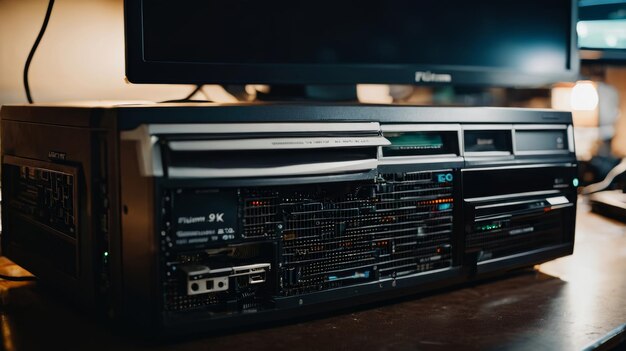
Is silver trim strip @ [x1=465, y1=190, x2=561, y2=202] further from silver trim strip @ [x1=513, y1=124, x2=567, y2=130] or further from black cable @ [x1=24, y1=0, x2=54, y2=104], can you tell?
black cable @ [x1=24, y1=0, x2=54, y2=104]

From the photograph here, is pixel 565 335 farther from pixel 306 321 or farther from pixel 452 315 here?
pixel 306 321

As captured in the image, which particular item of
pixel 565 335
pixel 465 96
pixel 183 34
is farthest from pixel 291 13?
pixel 465 96

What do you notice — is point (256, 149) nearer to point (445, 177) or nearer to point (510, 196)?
point (445, 177)

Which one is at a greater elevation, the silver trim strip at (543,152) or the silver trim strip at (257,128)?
the silver trim strip at (257,128)

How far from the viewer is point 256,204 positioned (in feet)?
2.09

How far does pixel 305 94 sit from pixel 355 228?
1.59ft

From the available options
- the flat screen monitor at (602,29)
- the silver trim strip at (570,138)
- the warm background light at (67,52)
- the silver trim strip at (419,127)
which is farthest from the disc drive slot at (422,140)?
the flat screen monitor at (602,29)

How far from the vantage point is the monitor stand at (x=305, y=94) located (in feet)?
3.76

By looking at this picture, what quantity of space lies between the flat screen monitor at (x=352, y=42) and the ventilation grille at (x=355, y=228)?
0.66 ft

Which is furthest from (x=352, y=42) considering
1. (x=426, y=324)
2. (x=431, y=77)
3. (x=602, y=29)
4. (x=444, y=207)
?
(x=602, y=29)

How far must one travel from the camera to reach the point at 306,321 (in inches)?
27.6

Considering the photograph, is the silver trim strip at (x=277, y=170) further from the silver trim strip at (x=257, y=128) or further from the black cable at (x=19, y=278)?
the black cable at (x=19, y=278)

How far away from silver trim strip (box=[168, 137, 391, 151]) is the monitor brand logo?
0.86 feet

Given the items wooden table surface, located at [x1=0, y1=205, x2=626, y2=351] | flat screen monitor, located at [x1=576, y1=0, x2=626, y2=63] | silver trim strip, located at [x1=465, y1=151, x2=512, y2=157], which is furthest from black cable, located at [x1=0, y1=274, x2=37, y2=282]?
flat screen monitor, located at [x1=576, y1=0, x2=626, y2=63]
